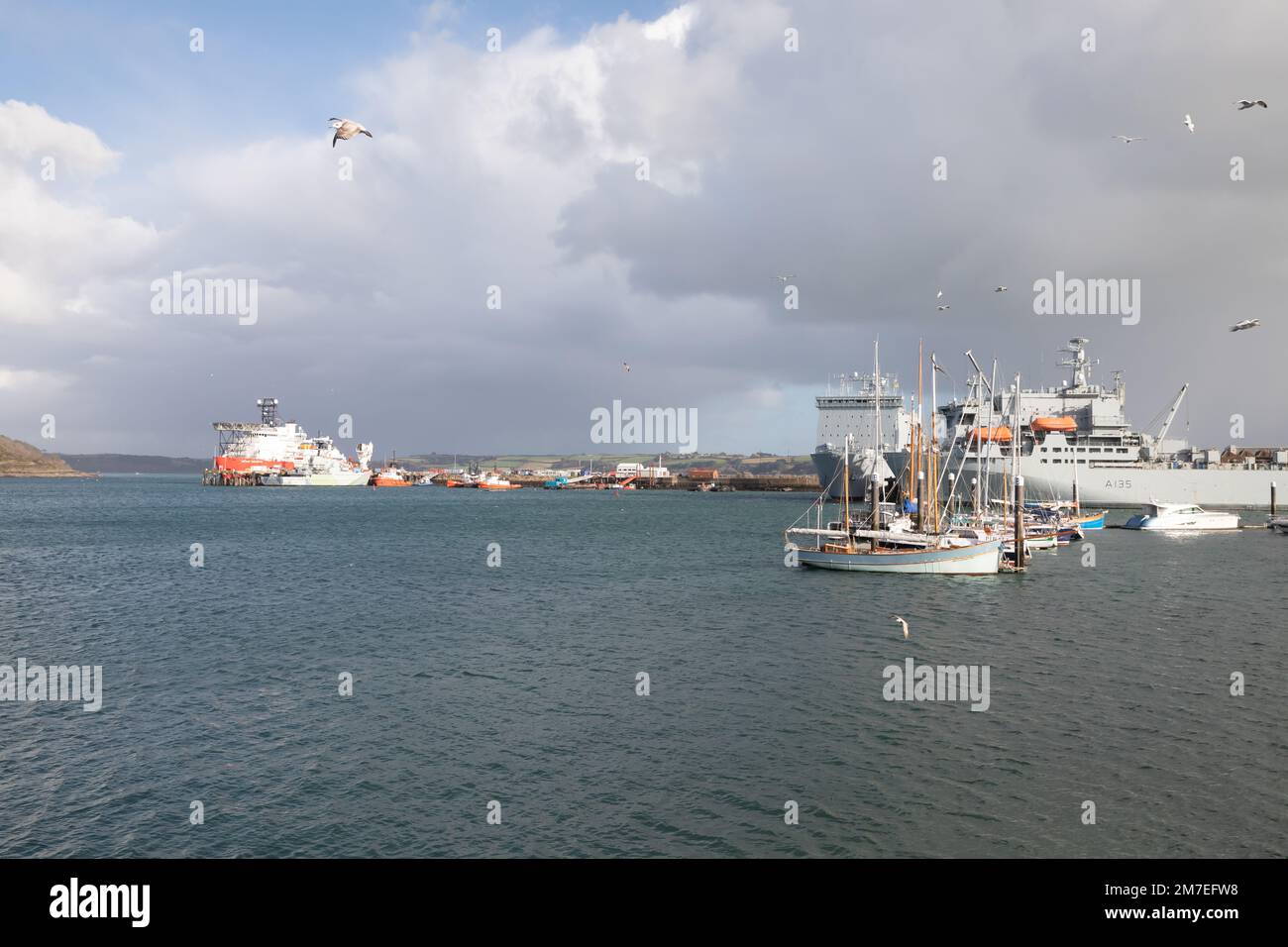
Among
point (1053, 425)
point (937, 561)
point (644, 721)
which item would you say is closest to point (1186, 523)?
point (1053, 425)

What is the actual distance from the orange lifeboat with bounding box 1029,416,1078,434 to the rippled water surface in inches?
2708

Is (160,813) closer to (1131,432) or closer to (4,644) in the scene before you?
(4,644)

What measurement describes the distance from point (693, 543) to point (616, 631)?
3755 centimetres

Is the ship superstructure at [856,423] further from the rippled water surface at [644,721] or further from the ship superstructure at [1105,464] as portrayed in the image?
the rippled water surface at [644,721]

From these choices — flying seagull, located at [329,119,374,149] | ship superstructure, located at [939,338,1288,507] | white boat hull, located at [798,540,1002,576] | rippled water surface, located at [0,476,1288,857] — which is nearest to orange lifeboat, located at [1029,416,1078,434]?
ship superstructure, located at [939,338,1288,507]

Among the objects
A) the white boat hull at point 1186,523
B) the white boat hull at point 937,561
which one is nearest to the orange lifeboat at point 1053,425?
the white boat hull at point 1186,523

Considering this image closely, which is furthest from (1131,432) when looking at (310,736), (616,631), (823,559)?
(310,736)

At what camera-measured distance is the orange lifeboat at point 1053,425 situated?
107500 mm

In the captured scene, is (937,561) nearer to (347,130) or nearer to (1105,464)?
(347,130)

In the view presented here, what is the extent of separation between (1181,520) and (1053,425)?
112 ft

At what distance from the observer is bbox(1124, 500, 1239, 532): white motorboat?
75188mm

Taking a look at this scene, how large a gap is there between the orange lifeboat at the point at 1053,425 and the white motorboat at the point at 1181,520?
31507 mm

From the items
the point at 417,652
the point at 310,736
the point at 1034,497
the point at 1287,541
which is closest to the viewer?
the point at 310,736
